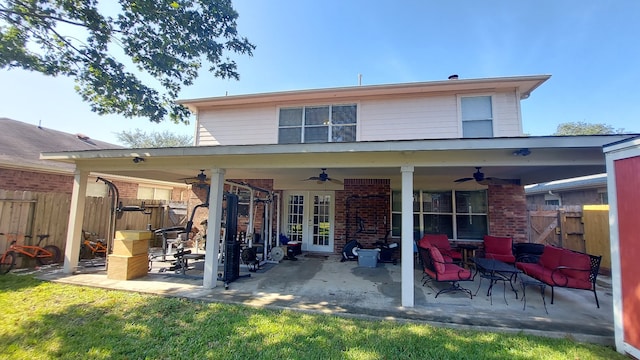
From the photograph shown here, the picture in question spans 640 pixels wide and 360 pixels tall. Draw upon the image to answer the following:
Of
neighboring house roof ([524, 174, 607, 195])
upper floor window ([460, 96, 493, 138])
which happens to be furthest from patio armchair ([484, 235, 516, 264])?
neighboring house roof ([524, 174, 607, 195])

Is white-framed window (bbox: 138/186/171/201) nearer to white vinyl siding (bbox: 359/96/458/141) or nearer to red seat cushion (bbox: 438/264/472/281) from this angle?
white vinyl siding (bbox: 359/96/458/141)

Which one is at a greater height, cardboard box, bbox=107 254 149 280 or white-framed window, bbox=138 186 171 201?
white-framed window, bbox=138 186 171 201

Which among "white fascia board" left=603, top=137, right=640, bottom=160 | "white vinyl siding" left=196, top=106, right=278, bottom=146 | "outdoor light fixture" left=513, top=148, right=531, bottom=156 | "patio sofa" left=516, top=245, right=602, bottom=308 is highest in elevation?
"white vinyl siding" left=196, top=106, right=278, bottom=146

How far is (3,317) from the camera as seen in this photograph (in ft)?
12.9

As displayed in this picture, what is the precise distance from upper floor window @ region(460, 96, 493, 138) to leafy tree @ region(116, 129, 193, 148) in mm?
32306

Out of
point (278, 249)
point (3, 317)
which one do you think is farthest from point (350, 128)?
point (3, 317)

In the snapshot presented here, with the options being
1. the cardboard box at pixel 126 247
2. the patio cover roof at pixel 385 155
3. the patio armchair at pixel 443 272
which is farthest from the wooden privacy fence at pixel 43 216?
the patio armchair at pixel 443 272

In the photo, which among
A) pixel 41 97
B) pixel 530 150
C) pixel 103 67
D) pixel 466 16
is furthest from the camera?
pixel 41 97

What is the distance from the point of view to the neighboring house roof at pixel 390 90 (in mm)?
7051

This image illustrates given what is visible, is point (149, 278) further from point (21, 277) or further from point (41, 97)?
point (41, 97)

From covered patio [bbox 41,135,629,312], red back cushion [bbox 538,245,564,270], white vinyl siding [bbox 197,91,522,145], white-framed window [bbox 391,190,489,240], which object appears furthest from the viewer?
white-framed window [bbox 391,190,489,240]

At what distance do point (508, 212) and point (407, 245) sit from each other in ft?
18.4

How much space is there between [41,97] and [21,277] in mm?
6917

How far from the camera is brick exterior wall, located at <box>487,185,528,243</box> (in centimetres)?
806
